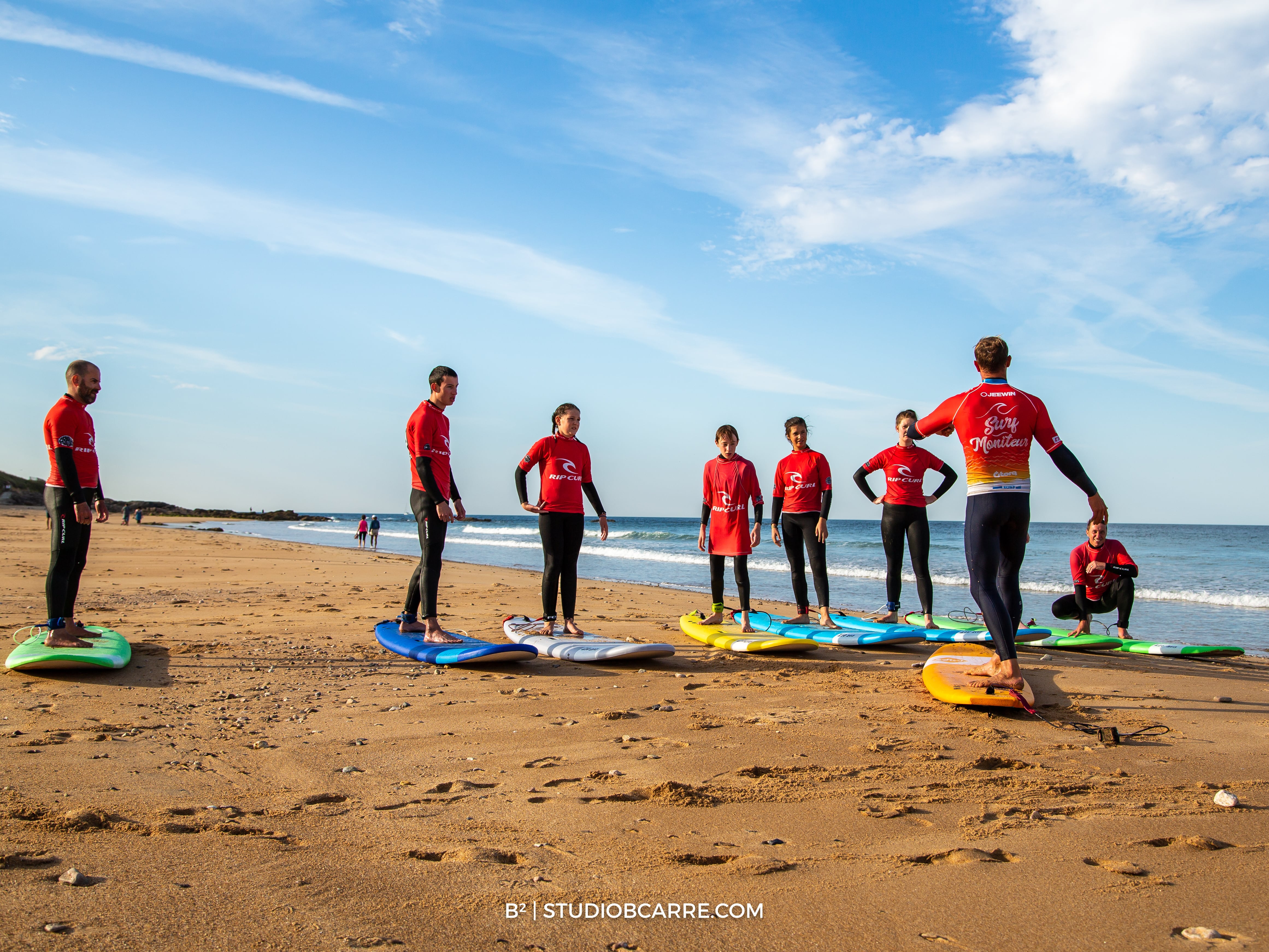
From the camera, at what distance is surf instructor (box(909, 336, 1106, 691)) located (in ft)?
14.4

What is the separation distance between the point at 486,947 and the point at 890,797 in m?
1.72

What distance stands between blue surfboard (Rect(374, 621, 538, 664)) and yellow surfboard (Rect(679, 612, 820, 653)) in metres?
1.75

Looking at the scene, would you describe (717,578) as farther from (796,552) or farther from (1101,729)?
(1101,729)

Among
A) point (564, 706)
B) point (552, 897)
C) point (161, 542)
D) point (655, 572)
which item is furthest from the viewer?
point (161, 542)

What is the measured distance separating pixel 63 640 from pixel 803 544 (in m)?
6.16

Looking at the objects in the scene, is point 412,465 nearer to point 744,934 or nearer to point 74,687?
point 74,687

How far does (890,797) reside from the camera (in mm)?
2963

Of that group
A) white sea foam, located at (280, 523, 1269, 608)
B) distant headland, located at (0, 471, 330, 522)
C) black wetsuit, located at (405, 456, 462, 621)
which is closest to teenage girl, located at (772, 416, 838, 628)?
black wetsuit, located at (405, 456, 462, 621)

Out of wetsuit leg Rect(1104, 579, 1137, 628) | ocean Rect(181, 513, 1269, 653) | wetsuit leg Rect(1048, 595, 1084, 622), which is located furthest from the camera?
ocean Rect(181, 513, 1269, 653)

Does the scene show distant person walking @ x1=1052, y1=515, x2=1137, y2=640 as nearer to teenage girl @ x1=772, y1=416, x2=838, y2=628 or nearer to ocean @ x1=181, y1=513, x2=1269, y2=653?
ocean @ x1=181, y1=513, x2=1269, y2=653

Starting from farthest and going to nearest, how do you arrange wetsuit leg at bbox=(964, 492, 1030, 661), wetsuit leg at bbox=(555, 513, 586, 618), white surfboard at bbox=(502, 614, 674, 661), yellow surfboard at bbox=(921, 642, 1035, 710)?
1. wetsuit leg at bbox=(555, 513, 586, 618)
2. white surfboard at bbox=(502, 614, 674, 661)
3. wetsuit leg at bbox=(964, 492, 1030, 661)
4. yellow surfboard at bbox=(921, 642, 1035, 710)

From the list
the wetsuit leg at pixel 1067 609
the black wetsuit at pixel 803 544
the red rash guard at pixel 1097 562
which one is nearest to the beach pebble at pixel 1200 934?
the black wetsuit at pixel 803 544

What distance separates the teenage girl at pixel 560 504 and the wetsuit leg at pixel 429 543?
0.79m

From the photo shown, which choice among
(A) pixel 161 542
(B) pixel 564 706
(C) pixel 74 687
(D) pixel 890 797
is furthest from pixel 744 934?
(A) pixel 161 542
